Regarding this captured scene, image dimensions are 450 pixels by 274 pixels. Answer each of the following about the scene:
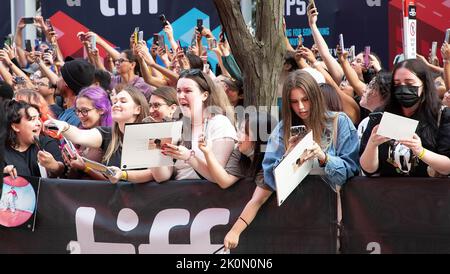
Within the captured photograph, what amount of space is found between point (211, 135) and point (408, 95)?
4.65 feet

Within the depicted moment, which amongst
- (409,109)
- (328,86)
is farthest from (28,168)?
(409,109)

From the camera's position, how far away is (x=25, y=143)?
6.89 m

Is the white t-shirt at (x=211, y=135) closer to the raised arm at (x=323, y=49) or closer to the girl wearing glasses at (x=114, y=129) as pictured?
the girl wearing glasses at (x=114, y=129)

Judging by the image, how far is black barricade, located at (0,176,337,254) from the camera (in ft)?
18.9

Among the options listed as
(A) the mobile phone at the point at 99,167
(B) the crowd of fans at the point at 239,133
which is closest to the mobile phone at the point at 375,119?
(B) the crowd of fans at the point at 239,133

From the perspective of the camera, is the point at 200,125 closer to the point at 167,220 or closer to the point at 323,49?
the point at 167,220

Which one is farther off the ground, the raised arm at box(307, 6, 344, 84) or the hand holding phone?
the hand holding phone

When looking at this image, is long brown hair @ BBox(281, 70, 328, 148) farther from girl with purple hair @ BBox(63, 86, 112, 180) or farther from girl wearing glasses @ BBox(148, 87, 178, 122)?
girl with purple hair @ BBox(63, 86, 112, 180)

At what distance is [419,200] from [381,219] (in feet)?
0.92

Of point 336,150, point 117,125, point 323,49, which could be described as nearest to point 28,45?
point 323,49

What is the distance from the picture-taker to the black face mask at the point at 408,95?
18.1 ft

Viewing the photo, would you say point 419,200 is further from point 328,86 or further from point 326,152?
point 328,86

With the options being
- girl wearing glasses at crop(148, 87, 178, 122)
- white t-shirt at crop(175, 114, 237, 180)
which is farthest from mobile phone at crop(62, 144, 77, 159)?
girl wearing glasses at crop(148, 87, 178, 122)

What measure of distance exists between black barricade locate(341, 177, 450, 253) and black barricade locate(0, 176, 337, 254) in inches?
6.3
